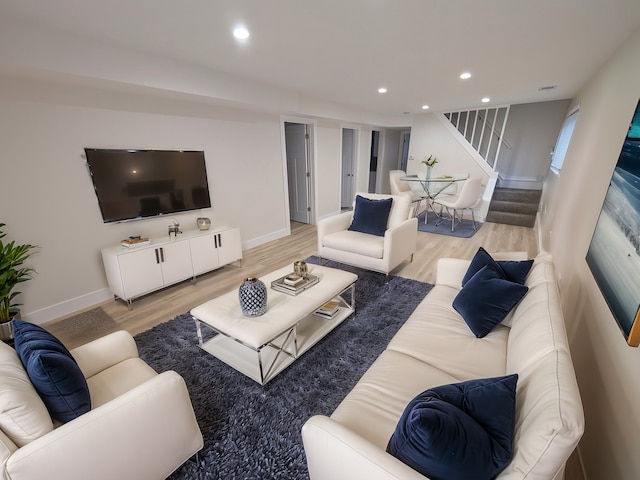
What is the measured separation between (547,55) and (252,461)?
3.84 m

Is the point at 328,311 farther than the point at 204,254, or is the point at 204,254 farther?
the point at 204,254

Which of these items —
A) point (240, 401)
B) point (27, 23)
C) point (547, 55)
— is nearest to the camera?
point (240, 401)

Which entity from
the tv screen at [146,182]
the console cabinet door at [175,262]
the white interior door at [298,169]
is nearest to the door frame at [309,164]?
the white interior door at [298,169]

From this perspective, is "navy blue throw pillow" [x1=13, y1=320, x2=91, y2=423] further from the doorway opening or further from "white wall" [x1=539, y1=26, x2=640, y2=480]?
the doorway opening

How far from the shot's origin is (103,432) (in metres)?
0.93

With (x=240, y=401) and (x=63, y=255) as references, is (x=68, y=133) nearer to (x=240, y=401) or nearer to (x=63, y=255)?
(x=63, y=255)

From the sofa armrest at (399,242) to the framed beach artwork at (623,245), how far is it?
153cm

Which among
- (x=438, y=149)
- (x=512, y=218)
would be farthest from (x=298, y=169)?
(x=512, y=218)

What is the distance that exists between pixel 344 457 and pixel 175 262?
2619 millimetres

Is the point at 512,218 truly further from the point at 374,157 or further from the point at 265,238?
the point at 265,238

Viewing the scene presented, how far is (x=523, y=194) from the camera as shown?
5.73 m

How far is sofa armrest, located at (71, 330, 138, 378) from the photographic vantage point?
133 cm

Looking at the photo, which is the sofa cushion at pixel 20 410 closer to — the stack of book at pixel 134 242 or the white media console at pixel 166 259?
the white media console at pixel 166 259

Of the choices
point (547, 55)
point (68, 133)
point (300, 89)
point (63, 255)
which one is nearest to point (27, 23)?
point (68, 133)
